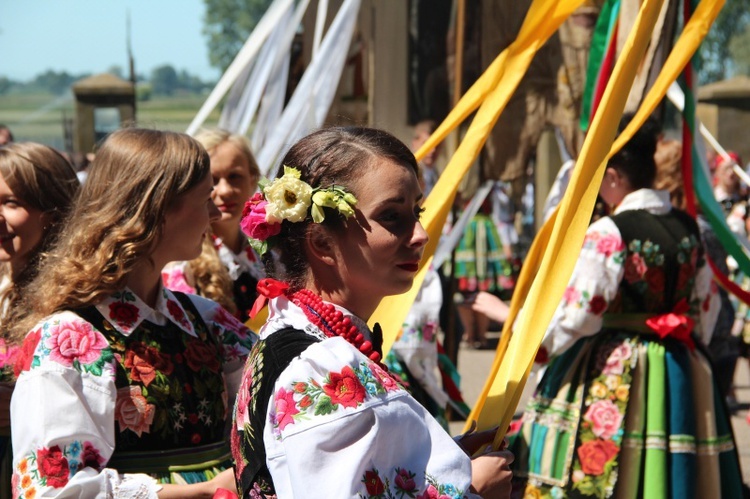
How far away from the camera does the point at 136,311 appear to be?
2.18 metres

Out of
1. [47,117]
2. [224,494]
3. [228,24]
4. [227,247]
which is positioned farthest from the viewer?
[228,24]

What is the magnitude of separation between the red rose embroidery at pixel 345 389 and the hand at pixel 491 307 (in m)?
2.03

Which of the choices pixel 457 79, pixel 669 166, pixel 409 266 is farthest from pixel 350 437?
pixel 457 79

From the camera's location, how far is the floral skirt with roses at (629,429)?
3574mm

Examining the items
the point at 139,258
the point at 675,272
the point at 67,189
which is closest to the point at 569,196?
the point at 139,258

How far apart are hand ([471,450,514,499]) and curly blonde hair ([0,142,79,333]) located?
1.30 meters

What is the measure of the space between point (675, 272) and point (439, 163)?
3.39 metres

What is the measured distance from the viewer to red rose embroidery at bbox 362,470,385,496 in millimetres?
1541

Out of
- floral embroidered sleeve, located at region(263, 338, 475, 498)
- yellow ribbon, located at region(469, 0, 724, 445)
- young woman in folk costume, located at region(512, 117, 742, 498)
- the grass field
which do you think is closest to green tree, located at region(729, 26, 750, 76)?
the grass field

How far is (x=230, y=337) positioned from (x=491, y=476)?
2.78 ft

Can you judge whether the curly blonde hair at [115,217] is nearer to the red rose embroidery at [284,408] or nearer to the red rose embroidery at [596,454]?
the red rose embroidery at [284,408]

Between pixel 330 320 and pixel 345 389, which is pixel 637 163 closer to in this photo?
pixel 330 320

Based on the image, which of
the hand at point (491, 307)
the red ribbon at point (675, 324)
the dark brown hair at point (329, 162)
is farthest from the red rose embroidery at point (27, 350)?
the red ribbon at point (675, 324)

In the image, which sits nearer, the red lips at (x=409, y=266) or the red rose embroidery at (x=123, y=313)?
the red lips at (x=409, y=266)
